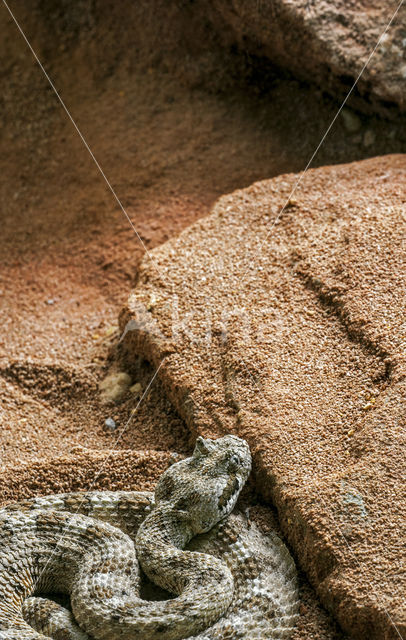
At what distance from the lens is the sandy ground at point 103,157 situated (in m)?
4.92

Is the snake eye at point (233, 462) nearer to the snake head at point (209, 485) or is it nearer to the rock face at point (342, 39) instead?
the snake head at point (209, 485)

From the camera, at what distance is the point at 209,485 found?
3492mm

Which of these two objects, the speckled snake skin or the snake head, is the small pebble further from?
the snake head

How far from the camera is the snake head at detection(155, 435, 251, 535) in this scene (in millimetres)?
3480

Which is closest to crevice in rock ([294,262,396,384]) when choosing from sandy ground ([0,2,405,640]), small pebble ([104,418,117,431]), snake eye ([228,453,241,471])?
snake eye ([228,453,241,471])

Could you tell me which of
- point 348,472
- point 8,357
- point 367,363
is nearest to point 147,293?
point 8,357

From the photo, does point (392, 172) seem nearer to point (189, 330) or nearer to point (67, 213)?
point (189, 330)

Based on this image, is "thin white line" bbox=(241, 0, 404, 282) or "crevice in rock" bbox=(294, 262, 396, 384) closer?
"crevice in rock" bbox=(294, 262, 396, 384)

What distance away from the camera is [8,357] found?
4.60 metres

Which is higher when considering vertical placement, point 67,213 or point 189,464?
point 189,464

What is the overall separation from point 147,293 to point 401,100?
2175mm

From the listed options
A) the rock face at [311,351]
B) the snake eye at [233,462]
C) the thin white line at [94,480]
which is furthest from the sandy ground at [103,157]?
the snake eye at [233,462]

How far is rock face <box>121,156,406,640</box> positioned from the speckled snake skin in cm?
18

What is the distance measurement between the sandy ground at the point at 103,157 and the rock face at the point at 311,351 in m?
0.52
